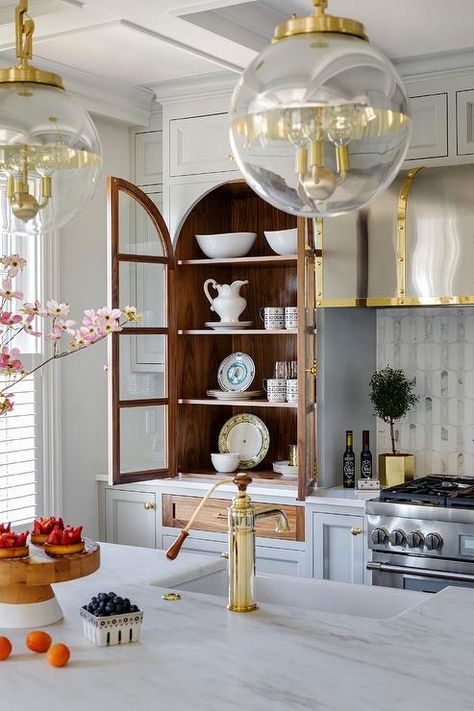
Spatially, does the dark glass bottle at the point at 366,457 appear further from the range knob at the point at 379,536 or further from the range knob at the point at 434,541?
the range knob at the point at 434,541

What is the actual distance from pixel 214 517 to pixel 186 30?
84.1 inches

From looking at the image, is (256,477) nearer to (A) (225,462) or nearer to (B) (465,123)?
(A) (225,462)

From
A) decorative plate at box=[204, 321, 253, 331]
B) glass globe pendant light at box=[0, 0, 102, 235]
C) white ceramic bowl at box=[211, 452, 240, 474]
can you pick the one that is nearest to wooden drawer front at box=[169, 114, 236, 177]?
decorative plate at box=[204, 321, 253, 331]

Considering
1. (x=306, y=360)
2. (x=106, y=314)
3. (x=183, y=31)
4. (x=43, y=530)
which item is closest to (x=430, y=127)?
(x=306, y=360)

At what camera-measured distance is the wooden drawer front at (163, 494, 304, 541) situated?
418 centimetres

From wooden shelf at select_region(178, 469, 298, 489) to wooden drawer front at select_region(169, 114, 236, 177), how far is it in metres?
1.44

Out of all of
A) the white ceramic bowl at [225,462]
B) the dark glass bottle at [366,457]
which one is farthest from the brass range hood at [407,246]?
the white ceramic bowl at [225,462]

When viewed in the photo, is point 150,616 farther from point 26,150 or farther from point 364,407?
point 364,407

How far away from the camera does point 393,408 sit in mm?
4375

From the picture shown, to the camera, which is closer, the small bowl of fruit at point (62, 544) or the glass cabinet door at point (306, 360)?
the small bowl of fruit at point (62, 544)

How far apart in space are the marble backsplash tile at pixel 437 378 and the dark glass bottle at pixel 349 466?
0.33 m

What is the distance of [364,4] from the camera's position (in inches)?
139

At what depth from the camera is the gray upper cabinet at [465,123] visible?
13.4ft

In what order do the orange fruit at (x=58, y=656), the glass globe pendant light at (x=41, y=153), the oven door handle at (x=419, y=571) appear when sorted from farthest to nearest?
the oven door handle at (x=419, y=571), the orange fruit at (x=58, y=656), the glass globe pendant light at (x=41, y=153)
